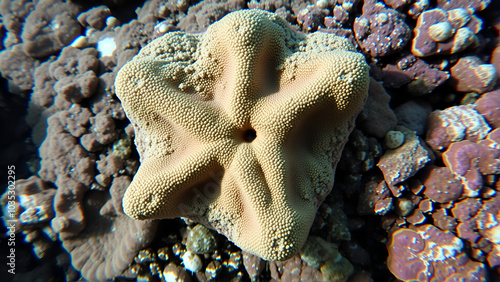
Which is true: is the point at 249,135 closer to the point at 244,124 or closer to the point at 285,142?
the point at 244,124

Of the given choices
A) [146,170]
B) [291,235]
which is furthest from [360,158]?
Answer: [146,170]

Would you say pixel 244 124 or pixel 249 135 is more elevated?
pixel 244 124

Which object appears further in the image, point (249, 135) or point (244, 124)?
point (249, 135)

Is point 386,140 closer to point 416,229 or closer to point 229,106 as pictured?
point 416,229

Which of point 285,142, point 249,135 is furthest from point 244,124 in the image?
point 285,142

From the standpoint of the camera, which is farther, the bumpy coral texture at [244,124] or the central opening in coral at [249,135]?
the central opening in coral at [249,135]

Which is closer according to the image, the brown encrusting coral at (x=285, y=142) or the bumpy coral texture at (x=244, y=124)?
the bumpy coral texture at (x=244, y=124)
